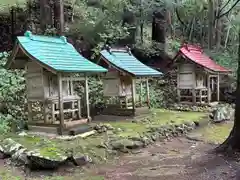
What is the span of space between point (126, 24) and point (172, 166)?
12600mm

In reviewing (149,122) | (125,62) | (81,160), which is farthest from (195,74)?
(81,160)

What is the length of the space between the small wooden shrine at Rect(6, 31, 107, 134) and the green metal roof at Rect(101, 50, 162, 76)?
6.51 ft

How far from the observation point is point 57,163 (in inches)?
252

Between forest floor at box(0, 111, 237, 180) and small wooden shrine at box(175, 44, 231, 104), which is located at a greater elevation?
small wooden shrine at box(175, 44, 231, 104)

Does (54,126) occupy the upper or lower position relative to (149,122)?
upper

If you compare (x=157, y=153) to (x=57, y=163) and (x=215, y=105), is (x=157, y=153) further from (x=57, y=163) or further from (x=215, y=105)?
(x=215, y=105)

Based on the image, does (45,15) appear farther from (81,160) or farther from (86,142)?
(81,160)

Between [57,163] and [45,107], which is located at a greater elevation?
[45,107]

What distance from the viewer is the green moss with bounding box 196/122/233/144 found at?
364 inches

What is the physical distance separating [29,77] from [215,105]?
28.0 feet

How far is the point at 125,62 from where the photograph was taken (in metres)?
12.1

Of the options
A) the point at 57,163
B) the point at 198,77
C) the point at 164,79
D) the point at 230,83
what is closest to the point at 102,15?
the point at 164,79

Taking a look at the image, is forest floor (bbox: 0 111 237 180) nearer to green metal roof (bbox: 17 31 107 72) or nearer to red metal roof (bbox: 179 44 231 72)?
green metal roof (bbox: 17 31 107 72)

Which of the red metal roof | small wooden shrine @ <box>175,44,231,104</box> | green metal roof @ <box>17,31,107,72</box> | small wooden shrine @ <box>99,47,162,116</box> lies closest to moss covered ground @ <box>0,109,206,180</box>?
small wooden shrine @ <box>99,47,162,116</box>
